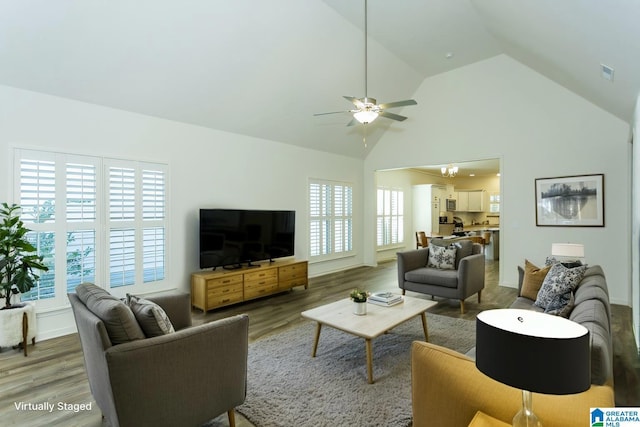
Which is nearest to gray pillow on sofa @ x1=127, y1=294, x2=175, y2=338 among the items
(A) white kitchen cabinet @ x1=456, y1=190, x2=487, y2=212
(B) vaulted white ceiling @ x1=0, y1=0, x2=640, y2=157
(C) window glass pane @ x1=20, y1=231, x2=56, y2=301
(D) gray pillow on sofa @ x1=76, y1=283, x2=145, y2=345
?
(D) gray pillow on sofa @ x1=76, y1=283, x2=145, y2=345

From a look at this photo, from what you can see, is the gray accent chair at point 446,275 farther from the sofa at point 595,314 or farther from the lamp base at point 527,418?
the lamp base at point 527,418

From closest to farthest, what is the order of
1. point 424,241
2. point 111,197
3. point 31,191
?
point 31,191
point 111,197
point 424,241

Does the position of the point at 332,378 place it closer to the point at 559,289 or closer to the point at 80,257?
the point at 559,289

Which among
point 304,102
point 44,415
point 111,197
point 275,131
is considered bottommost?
point 44,415

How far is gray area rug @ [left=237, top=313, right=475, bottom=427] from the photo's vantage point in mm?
2305

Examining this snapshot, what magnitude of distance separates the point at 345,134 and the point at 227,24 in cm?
358

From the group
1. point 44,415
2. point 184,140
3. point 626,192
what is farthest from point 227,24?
point 626,192

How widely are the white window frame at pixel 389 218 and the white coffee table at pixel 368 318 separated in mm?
5391

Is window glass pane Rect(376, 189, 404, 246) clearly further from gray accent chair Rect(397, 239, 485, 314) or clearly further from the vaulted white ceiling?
the vaulted white ceiling

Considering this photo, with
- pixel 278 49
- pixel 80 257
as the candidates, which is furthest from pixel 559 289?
pixel 80 257

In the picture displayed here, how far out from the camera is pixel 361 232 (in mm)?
8266

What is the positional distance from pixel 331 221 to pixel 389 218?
2763mm

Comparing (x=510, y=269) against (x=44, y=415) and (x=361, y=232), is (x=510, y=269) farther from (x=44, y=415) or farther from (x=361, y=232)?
(x=44, y=415)

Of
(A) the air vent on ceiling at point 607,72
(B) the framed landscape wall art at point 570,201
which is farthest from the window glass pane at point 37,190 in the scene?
(B) the framed landscape wall art at point 570,201
